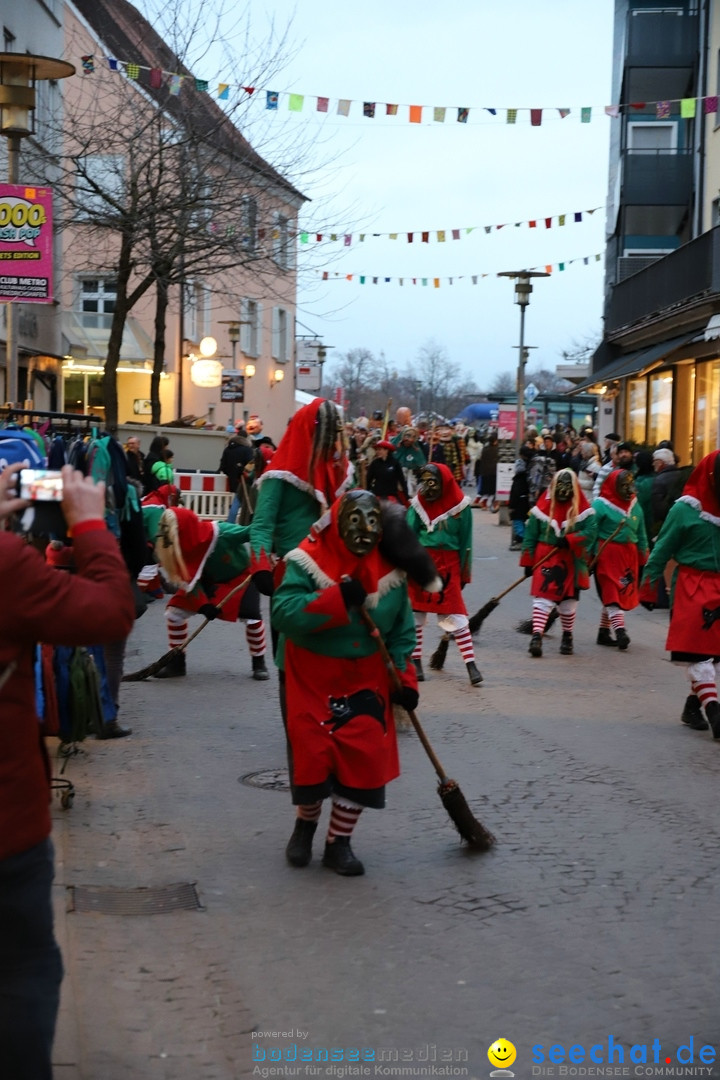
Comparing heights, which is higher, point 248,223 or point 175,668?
point 248,223

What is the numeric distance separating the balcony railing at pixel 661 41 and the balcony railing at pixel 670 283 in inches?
267

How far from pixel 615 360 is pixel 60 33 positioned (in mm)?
14250

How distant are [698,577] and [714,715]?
868mm

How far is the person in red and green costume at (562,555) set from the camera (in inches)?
512

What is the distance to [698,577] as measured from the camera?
29.7 ft

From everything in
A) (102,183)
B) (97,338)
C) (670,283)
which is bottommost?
(97,338)

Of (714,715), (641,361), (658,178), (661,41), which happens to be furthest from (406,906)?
(661,41)

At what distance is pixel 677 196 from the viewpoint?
124 ft

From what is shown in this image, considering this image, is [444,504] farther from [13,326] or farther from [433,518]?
[13,326]

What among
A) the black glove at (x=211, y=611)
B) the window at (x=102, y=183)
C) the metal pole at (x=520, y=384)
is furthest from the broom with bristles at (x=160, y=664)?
the metal pole at (x=520, y=384)

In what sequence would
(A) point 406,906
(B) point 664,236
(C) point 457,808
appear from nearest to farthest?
(A) point 406,906 → (C) point 457,808 → (B) point 664,236

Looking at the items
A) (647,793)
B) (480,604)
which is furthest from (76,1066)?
(480,604)

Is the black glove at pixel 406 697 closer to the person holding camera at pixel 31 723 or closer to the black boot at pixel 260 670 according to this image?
the person holding camera at pixel 31 723

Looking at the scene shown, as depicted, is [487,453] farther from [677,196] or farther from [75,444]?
[75,444]
